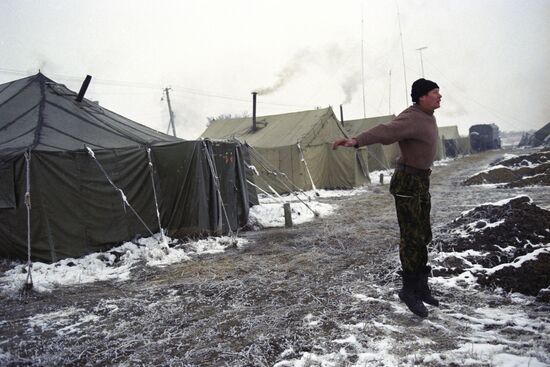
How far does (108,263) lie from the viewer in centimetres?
649

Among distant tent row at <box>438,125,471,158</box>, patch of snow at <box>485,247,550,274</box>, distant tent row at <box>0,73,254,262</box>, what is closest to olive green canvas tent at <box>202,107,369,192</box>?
distant tent row at <box>0,73,254,262</box>

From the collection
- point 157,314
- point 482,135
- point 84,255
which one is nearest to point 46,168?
point 84,255

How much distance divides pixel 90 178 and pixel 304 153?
451 inches

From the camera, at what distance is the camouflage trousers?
11.6 ft

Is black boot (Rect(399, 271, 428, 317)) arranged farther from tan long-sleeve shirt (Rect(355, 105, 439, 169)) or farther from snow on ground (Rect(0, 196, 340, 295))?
snow on ground (Rect(0, 196, 340, 295))

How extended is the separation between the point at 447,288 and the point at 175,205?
559cm

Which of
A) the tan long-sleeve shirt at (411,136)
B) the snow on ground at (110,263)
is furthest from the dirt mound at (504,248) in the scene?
the snow on ground at (110,263)

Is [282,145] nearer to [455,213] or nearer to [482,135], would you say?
[455,213]

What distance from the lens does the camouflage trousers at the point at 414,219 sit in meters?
3.52

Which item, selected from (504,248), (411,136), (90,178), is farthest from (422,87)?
(90,178)

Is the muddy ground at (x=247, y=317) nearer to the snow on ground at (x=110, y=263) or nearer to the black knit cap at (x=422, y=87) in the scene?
the snow on ground at (x=110, y=263)

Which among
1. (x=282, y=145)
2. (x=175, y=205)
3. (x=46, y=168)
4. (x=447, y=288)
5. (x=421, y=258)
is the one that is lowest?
(x=447, y=288)

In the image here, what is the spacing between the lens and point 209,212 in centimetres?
833

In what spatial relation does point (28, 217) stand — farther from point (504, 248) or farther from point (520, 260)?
point (504, 248)
